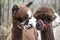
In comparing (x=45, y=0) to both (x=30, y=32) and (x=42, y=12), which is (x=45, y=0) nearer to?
(x=30, y=32)

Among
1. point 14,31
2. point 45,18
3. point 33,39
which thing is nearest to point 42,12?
point 45,18

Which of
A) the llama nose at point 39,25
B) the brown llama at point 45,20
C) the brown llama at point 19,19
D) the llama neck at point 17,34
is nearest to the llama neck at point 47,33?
the brown llama at point 45,20

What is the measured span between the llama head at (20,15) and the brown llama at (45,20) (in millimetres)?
268

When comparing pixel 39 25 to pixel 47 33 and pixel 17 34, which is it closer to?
pixel 47 33

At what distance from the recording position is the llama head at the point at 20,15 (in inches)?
181

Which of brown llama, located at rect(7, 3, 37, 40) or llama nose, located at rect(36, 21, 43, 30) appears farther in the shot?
brown llama, located at rect(7, 3, 37, 40)

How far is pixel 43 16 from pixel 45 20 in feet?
0.27

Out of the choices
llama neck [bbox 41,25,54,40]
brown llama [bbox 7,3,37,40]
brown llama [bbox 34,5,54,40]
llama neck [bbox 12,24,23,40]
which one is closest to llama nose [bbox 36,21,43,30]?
brown llama [bbox 34,5,54,40]

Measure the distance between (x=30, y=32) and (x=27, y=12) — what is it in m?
0.98

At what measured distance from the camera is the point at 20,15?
4586mm

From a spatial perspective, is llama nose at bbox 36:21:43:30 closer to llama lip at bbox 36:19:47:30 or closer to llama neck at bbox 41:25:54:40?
llama lip at bbox 36:19:47:30

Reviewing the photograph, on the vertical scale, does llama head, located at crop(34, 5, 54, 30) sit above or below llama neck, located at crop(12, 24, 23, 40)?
above

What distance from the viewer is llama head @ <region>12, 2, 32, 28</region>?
459 cm

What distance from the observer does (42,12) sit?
4.32 meters
